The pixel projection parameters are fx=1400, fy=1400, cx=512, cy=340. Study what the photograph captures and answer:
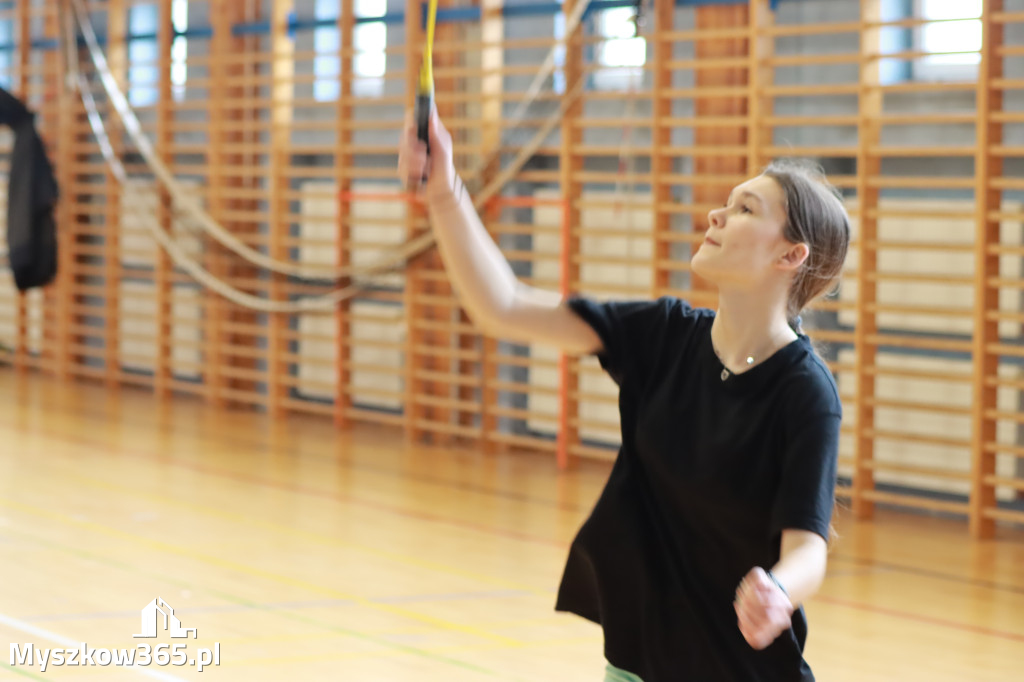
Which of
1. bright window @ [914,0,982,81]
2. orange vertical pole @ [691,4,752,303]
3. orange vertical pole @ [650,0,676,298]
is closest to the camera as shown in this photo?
bright window @ [914,0,982,81]

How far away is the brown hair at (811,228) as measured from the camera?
5.72 feet

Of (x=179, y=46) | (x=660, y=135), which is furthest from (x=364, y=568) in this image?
(x=179, y=46)

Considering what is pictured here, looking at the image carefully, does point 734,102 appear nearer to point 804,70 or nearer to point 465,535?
point 804,70

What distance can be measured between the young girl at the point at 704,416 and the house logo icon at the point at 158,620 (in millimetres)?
2253

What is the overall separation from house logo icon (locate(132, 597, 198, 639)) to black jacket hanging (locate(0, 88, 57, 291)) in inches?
180

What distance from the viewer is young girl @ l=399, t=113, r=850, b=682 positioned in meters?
1.66

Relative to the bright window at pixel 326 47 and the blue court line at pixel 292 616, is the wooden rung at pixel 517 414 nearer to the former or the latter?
the bright window at pixel 326 47

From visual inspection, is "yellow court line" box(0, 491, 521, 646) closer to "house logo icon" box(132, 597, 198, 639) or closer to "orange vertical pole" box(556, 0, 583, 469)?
"house logo icon" box(132, 597, 198, 639)

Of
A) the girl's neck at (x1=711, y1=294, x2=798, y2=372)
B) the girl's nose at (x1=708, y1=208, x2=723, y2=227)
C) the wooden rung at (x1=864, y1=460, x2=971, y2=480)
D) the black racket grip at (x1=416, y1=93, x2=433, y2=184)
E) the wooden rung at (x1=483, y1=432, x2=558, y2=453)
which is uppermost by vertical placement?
the black racket grip at (x1=416, y1=93, x2=433, y2=184)

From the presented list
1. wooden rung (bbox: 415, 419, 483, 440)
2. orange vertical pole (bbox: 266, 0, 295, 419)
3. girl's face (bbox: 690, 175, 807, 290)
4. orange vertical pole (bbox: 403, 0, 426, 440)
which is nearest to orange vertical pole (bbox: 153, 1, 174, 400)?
orange vertical pole (bbox: 266, 0, 295, 419)

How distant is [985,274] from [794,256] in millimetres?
3874

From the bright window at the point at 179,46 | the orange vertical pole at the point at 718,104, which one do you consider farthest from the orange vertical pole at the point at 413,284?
the bright window at the point at 179,46

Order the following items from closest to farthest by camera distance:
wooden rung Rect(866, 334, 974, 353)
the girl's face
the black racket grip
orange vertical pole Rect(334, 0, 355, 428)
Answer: the black racket grip
the girl's face
wooden rung Rect(866, 334, 974, 353)
orange vertical pole Rect(334, 0, 355, 428)

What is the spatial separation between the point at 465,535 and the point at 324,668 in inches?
67.5
